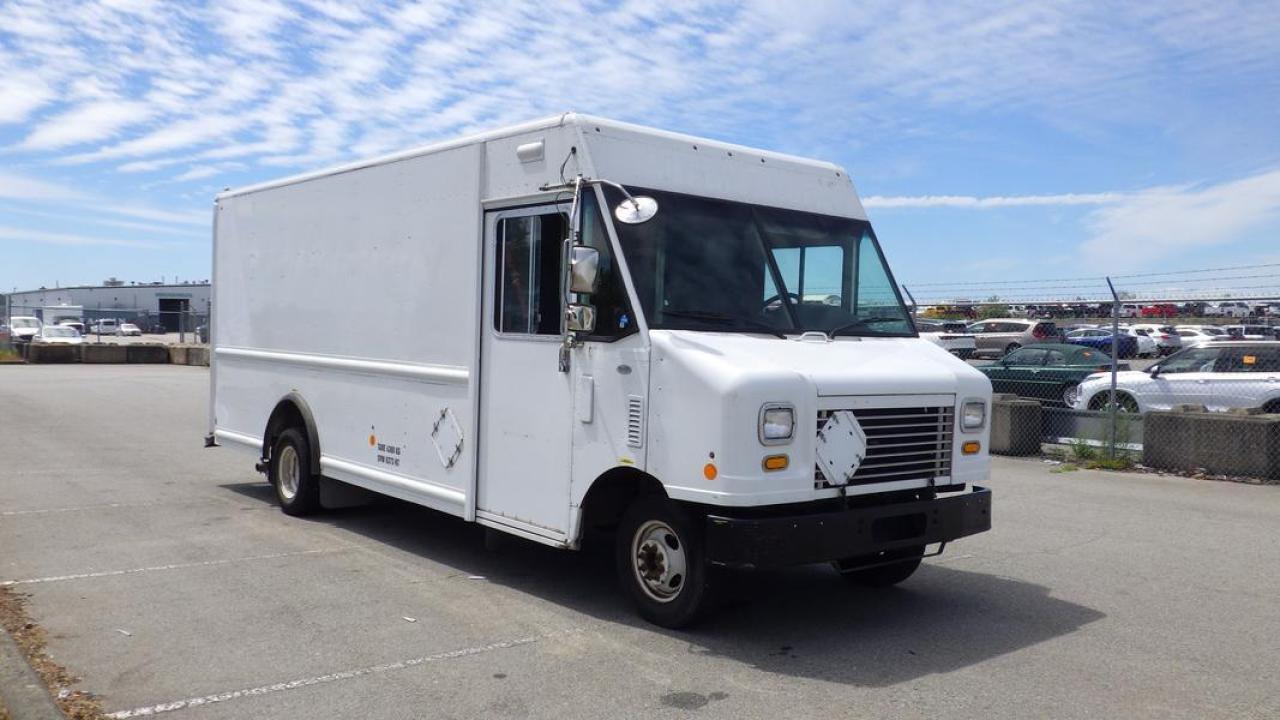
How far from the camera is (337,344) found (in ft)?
27.8

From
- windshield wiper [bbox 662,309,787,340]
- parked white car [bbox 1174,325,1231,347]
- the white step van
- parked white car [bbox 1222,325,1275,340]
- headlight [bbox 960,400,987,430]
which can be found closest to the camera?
the white step van

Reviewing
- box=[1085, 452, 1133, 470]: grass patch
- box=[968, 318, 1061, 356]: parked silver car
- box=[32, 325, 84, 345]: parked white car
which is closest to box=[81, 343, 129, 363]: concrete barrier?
box=[32, 325, 84, 345]: parked white car

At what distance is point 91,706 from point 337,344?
13.5 feet

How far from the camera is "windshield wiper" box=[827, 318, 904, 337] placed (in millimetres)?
6443

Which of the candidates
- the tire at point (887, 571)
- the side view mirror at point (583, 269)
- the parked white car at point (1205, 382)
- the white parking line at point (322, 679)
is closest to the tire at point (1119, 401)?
the parked white car at point (1205, 382)

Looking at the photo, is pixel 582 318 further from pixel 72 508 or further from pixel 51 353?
pixel 51 353

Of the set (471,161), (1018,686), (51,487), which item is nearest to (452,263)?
(471,161)

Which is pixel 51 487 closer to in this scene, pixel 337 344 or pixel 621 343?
pixel 337 344

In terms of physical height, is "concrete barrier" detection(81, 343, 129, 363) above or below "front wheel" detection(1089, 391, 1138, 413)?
below

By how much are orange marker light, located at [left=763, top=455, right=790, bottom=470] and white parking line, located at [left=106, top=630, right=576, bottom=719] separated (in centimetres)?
155

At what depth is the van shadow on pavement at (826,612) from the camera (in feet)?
18.1

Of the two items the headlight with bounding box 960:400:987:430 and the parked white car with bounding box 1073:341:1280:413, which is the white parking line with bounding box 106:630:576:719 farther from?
the parked white car with bounding box 1073:341:1280:413

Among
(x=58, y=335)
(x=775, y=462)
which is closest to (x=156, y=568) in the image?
(x=775, y=462)

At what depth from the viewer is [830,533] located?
5480 millimetres
